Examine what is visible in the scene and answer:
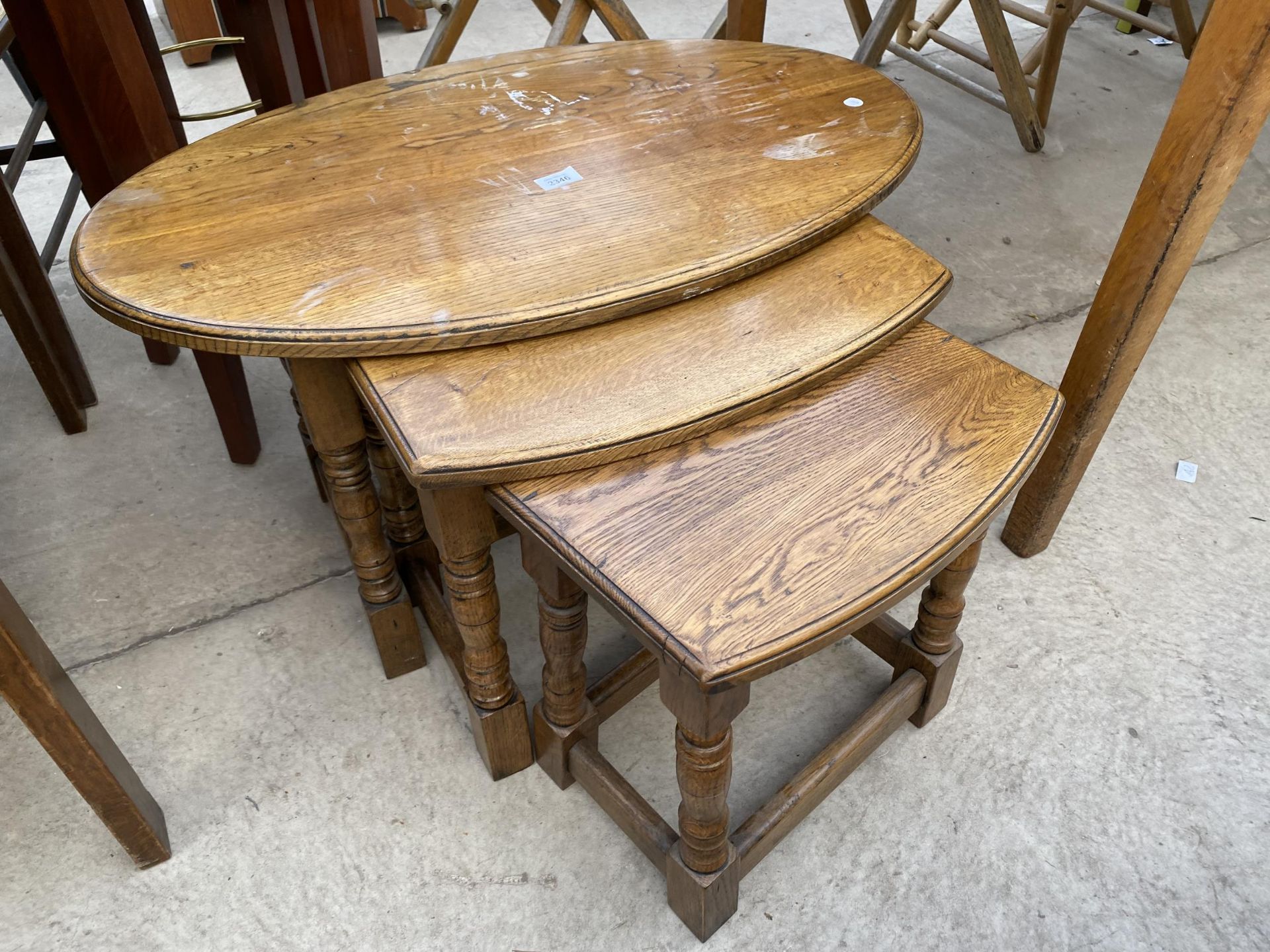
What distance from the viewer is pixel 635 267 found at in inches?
49.8

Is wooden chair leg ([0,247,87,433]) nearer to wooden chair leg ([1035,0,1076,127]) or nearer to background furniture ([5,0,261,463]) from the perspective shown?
background furniture ([5,0,261,463])

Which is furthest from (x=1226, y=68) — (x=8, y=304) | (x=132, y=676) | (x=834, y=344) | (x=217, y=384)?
(x=8, y=304)

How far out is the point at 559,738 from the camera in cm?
146

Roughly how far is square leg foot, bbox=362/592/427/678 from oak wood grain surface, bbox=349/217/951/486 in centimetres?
55

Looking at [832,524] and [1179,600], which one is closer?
[832,524]

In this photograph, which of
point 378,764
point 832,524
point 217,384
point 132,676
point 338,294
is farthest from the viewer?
point 217,384

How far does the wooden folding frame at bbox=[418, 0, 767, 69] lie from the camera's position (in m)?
2.24

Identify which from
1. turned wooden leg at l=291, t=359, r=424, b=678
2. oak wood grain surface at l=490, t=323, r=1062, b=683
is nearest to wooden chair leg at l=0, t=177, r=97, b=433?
turned wooden leg at l=291, t=359, r=424, b=678

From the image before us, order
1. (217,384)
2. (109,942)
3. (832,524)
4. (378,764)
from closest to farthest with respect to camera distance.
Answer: (832,524) < (109,942) < (378,764) < (217,384)

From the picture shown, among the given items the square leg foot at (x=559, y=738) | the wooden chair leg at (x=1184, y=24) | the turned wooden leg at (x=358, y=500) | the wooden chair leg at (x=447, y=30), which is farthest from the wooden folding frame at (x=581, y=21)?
the wooden chair leg at (x=1184, y=24)

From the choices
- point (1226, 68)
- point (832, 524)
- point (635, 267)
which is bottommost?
point (832, 524)

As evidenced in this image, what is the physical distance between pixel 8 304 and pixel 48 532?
472 mm

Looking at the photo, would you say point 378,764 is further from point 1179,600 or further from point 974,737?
point 1179,600

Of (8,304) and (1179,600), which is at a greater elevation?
(8,304)
